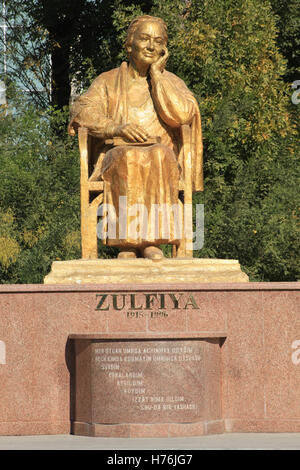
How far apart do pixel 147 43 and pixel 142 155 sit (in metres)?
1.28

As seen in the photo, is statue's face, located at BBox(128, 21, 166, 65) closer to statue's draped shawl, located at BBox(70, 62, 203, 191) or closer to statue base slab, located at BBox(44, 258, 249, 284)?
statue's draped shawl, located at BBox(70, 62, 203, 191)

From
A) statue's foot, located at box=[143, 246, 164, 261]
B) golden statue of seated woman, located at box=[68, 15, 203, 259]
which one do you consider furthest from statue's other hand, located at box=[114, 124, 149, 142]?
statue's foot, located at box=[143, 246, 164, 261]

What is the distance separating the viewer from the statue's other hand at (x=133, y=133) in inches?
386

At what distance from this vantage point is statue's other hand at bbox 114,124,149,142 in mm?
9797

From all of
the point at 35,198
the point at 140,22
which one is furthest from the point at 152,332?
the point at 35,198

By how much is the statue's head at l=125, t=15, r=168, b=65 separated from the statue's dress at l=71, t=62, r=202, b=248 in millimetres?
217

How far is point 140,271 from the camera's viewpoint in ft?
30.2

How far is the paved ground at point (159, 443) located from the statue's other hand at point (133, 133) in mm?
2804

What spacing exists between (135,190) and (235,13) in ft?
27.5

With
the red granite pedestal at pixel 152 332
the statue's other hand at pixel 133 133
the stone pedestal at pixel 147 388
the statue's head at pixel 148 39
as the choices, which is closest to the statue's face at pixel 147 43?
the statue's head at pixel 148 39

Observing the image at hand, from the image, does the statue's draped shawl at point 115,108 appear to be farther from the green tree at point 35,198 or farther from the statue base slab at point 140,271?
the green tree at point 35,198

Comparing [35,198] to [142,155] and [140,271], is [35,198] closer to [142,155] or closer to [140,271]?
[142,155]

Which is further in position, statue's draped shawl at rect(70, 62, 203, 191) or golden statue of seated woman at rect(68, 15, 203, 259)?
statue's draped shawl at rect(70, 62, 203, 191)

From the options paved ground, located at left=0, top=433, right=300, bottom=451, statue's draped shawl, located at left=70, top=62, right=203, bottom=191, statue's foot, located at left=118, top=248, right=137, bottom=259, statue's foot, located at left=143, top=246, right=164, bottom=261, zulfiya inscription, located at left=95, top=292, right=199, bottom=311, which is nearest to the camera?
paved ground, located at left=0, top=433, right=300, bottom=451
